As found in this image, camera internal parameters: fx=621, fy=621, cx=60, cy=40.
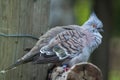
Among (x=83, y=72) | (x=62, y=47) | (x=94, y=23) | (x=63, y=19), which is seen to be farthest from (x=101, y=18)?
(x=83, y=72)

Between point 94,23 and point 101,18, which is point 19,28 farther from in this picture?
point 101,18

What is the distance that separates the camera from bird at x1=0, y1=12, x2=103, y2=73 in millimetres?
7023

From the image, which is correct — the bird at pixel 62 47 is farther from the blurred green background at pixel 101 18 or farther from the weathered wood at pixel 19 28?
the blurred green background at pixel 101 18

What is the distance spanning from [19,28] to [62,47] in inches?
21.3

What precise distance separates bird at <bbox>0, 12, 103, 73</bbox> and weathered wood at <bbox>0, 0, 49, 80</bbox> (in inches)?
5.7

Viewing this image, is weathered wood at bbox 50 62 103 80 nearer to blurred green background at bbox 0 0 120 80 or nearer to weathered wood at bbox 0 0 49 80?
weathered wood at bbox 0 0 49 80

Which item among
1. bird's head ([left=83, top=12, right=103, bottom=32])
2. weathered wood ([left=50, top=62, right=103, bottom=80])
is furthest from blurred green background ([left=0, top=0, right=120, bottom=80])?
weathered wood ([left=50, top=62, right=103, bottom=80])

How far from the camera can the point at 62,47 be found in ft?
23.5

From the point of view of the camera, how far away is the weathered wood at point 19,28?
7070 millimetres

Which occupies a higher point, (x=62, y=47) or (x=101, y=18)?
(x=62, y=47)

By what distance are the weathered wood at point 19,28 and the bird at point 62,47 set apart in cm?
14

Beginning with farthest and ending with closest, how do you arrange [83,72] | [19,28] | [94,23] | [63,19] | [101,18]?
[63,19] → [101,18] → [94,23] → [19,28] → [83,72]

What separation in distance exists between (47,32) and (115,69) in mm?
15230

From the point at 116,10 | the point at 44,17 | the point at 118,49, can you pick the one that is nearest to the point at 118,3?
the point at 116,10
